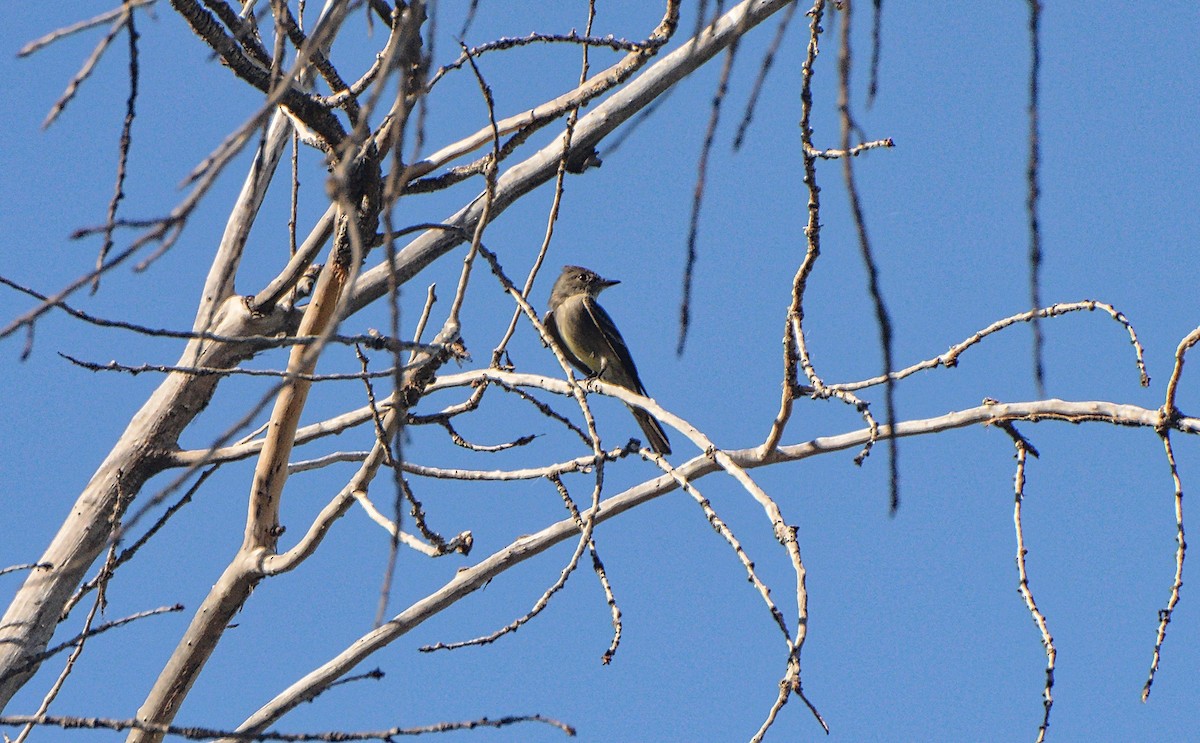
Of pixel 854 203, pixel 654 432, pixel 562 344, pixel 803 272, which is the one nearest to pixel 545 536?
pixel 803 272

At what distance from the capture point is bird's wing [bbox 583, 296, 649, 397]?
9.24 meters

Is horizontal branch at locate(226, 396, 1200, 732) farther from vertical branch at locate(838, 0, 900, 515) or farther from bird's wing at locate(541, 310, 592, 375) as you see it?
bird's wing at locate(541, 310, 592, 375)

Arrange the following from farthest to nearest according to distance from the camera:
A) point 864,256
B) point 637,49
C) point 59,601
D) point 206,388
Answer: point 206,388
point 59,601
point 637,49
point 864,256

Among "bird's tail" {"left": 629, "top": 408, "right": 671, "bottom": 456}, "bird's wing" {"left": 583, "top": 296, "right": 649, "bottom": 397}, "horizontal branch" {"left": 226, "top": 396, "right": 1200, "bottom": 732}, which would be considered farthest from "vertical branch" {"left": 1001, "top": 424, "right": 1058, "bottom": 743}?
"bird's wing" {"left": 583, "top": 296, "right": 649, "bottom": 397}

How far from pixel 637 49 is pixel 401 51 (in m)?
1.89

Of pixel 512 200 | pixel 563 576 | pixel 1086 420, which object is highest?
pixel 512 200

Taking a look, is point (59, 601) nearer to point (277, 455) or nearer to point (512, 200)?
point (277, 455)

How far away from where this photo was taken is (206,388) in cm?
409

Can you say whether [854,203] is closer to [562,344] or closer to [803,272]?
[803,272]

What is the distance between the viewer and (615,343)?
9281mm

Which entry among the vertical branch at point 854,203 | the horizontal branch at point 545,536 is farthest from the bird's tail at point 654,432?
the vertical branch at point 854,203

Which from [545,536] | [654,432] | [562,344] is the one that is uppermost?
Result: [562,344]

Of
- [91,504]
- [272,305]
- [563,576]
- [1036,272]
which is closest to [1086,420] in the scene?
[563,576]

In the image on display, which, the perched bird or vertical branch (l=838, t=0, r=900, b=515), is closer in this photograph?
vertical branch (l=838, t=0, r=900, b=515)
